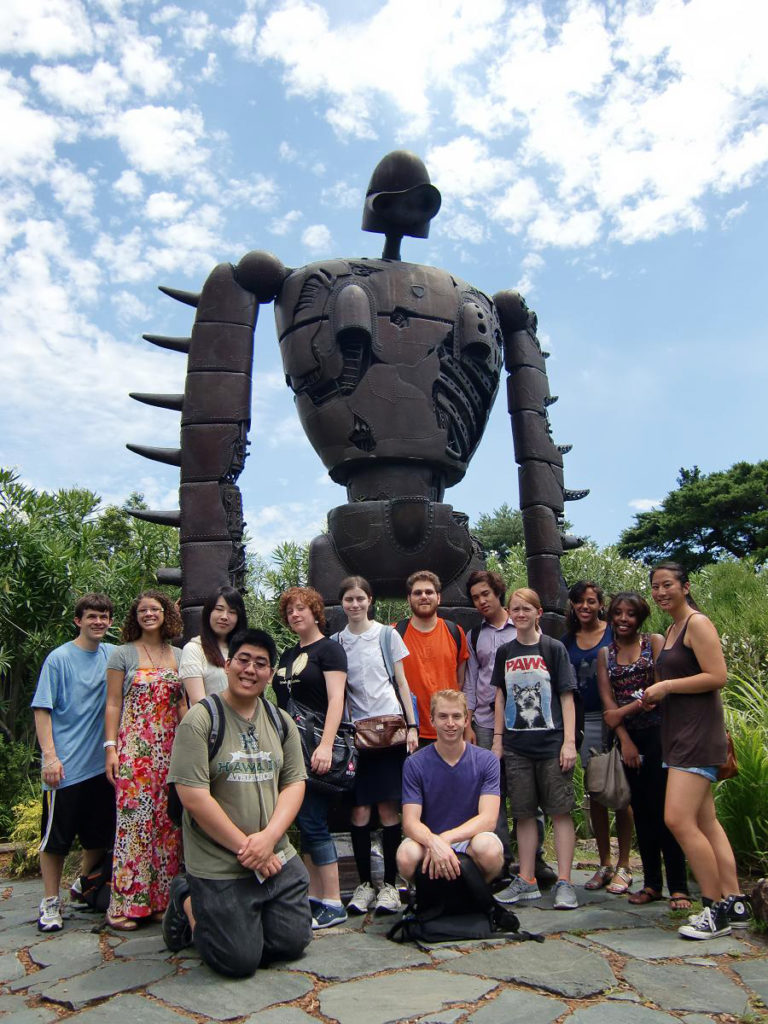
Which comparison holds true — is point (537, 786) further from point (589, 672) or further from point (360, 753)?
point (360, 753)

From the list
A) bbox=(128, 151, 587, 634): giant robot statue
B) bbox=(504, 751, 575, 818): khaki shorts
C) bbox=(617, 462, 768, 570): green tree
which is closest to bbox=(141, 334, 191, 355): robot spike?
bbox=(128, 151, 587, 634): giant robot statue

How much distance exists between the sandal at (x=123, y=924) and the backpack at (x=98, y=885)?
34 centimetres

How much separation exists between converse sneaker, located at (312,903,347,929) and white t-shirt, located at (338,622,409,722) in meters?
0.73

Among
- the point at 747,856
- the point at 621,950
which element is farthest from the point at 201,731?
the point at 747,856

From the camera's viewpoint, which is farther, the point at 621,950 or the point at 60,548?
the point at 60,548

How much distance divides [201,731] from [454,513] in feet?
9.19

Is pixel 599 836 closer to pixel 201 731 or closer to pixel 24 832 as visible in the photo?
pixel 201 731

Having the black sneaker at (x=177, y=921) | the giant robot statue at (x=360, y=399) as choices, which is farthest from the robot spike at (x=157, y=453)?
the black sneaker at (x=177, y=921)

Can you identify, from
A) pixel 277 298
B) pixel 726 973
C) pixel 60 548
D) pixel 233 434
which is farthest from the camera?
pixel 60 548

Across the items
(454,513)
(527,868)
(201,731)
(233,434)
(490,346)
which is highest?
(490,346)

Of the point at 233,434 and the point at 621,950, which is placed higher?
the point at 233,434

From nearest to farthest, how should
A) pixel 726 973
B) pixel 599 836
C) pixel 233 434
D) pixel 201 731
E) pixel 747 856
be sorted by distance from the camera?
pixel 726 973 → pixel 201 731 → pixel 599 836 → pixel 747 856 → pixel 233 434

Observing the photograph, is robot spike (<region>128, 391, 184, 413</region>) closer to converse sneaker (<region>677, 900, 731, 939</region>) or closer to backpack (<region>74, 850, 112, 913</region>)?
backpack (<region>74, 850, 112, 913</region>)

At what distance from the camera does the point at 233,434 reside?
5.28 metres
